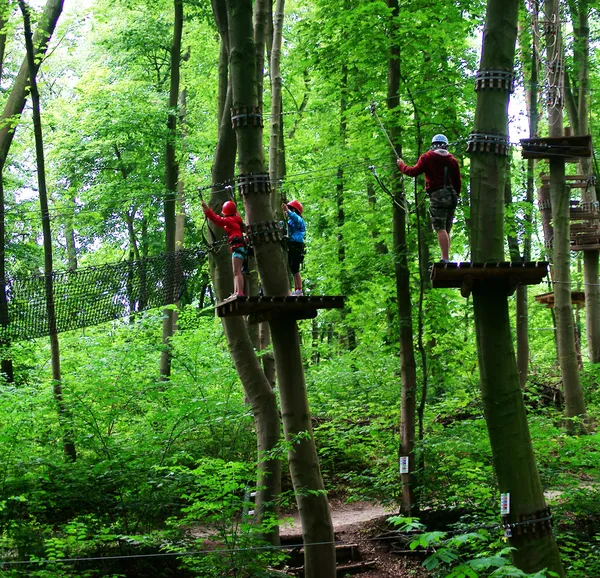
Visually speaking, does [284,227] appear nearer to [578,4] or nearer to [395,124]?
[395,124]

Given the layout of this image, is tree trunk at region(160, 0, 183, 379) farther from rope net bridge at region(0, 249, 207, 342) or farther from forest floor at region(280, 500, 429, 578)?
forest floor at region(280, 500, 429, 578)

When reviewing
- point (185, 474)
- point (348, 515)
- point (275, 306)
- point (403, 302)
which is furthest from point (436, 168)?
point (348, 515)

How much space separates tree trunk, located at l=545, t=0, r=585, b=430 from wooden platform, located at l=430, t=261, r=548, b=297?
5768mm

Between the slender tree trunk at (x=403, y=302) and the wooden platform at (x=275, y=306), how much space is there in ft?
11.0

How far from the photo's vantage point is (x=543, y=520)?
555 centimetres

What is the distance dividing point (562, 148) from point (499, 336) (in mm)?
5433

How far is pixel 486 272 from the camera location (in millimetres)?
5449

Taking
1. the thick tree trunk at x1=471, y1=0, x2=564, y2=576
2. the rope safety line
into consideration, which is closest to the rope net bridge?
the rope safety line

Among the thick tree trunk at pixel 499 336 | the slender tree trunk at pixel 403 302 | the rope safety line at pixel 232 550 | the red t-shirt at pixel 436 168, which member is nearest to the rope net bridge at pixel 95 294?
the slender tree trunk at pixel 403 302

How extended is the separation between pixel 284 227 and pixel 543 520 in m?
3.59

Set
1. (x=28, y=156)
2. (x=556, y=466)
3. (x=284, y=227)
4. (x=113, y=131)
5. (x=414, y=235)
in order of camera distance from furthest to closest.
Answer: (x=28, y=156)
(x=113, y=131)
(x=414, y=235)
(x=556, y=466)
(x=284, y=227)

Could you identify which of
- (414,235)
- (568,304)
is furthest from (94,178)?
(568,304)

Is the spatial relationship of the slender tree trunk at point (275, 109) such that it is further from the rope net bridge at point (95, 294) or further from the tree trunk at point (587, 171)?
the tree trunk at point (587, 171)

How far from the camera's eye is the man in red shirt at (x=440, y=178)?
20.7 ft
